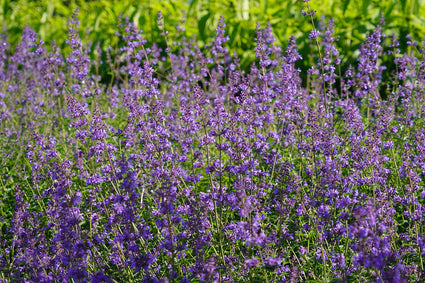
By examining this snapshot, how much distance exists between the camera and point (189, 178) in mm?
3521

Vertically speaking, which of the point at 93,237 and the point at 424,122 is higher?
the point at 424,122

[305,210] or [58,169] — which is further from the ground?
[58,169]

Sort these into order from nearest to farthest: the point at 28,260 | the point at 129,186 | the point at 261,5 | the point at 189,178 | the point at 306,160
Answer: the point at 28,260, the point at 129,186, the point at 189,178, the point at 306,160, the point at 261,5

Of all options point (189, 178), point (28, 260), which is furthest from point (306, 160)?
point (28, 260)

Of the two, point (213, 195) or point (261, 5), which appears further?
point (261, 5)

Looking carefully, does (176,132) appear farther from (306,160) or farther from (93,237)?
(93,237)

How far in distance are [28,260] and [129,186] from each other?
71 centimetres

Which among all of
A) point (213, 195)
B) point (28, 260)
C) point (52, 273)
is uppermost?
point (213, 195)

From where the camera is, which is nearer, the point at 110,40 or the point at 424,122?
the point at 424,122

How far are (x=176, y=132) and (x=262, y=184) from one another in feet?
5.14

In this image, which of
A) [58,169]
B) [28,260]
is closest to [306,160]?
[58,169]

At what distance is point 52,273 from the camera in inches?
121

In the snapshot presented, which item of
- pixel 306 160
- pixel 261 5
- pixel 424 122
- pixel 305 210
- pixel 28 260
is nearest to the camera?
pixel 28 260

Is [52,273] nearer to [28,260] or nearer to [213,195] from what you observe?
[28,260]
